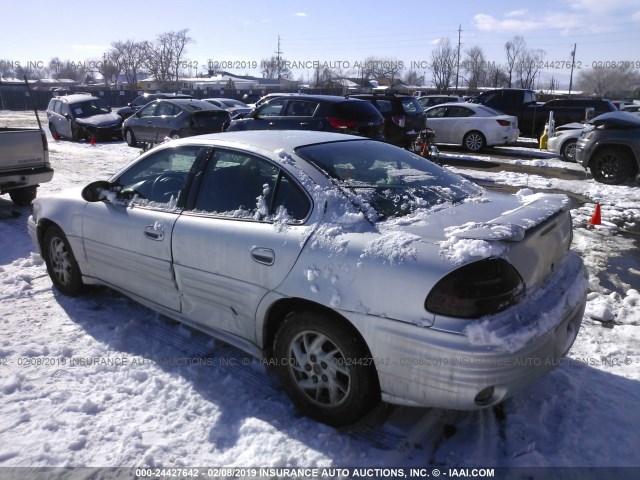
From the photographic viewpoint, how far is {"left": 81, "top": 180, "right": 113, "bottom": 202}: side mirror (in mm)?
4125

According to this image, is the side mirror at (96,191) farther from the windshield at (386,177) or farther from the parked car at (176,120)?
the parked car at (176,120)

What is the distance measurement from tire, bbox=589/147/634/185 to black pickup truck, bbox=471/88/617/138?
8030 millimetres

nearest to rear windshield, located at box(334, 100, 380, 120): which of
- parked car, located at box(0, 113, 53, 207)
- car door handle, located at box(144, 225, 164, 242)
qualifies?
parked car, located at box(0, 113, 53, 207)

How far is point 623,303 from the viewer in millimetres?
4578

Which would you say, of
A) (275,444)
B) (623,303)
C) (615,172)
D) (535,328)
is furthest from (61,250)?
(615,172)

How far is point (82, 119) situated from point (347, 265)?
1922 centimetres

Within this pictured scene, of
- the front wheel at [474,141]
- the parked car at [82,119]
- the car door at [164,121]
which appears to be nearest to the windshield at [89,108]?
the parked car at [82,119]

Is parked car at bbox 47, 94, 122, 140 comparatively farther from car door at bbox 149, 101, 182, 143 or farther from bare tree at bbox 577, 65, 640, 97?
bare tree at bbox 577, 65, 640, 97

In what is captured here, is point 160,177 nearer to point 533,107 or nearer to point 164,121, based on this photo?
point 164,121

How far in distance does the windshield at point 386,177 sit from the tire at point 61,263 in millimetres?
2559

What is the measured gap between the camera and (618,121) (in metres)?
9.81

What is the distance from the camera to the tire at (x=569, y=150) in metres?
13.0

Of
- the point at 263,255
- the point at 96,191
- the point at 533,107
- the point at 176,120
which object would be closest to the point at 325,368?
the point at 263,255

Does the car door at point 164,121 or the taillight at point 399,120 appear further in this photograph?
the car door at point 164,121
